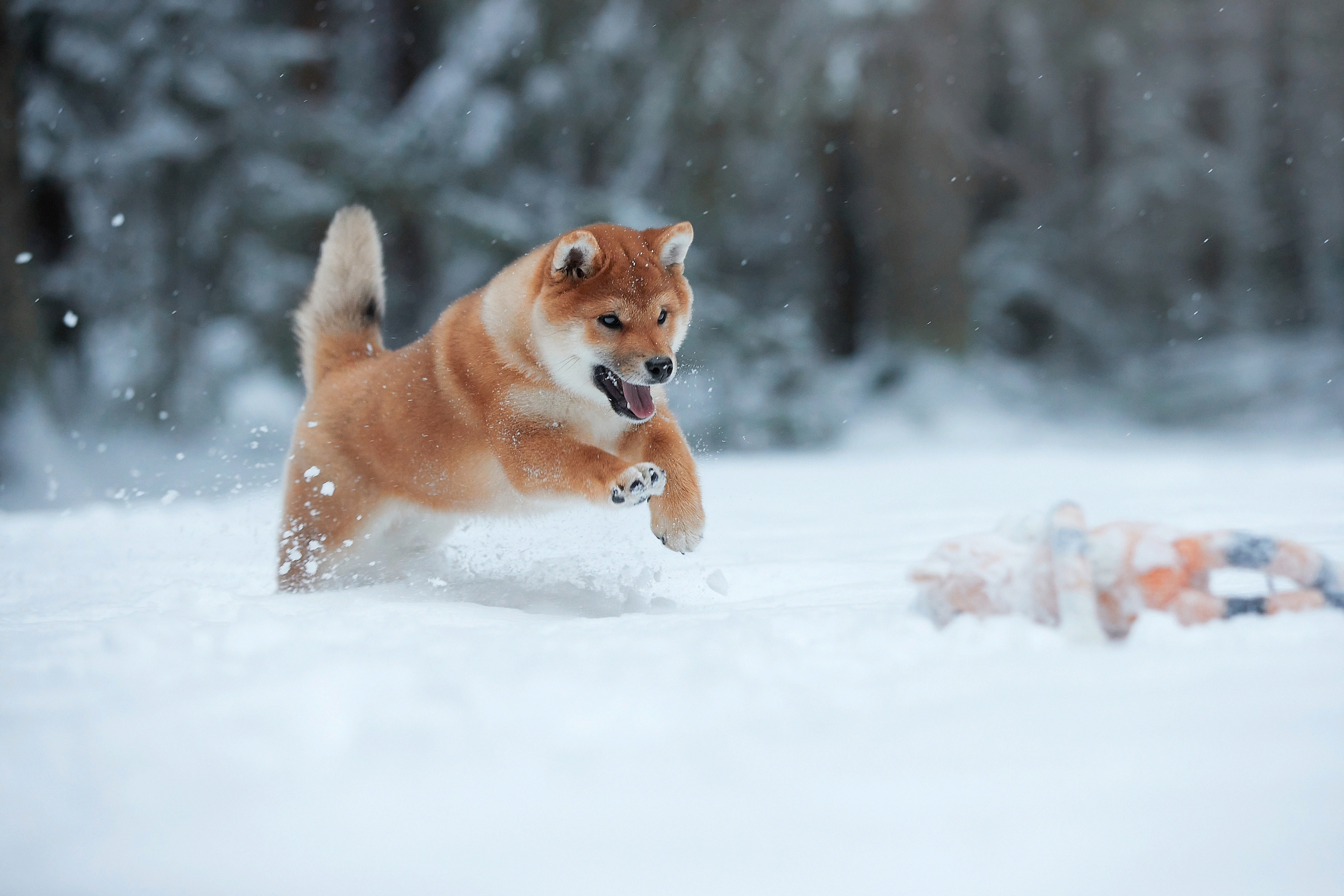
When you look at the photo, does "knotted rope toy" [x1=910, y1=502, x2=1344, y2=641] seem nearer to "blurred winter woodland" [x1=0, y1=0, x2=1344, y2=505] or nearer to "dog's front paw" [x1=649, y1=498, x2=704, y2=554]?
"dog's front paw" [x1=649, y1=498, x2=704, y2=554]

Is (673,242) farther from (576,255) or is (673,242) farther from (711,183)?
(711,183)

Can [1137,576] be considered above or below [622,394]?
below

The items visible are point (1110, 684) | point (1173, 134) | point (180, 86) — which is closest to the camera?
point (1110, 684)

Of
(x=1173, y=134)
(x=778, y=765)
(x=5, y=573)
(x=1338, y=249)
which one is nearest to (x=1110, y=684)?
(x=778, y=765)

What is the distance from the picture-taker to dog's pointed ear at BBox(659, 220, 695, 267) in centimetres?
337

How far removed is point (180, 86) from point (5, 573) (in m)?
5.97

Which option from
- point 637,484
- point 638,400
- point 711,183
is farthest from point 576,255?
point 711,183

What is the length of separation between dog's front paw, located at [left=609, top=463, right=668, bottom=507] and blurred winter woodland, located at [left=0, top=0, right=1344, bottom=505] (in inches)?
246

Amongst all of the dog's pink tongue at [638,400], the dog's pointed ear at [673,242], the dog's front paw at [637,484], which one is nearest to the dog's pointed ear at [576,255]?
the dog's pointed ear at [673,242]

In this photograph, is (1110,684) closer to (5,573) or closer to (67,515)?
(5,573)

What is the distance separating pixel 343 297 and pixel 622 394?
134cm

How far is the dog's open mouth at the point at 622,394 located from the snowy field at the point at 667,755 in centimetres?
87

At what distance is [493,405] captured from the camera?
330 centimetres

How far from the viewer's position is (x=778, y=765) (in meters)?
1.53
